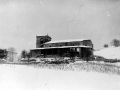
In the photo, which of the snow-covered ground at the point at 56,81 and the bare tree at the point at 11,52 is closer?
the snow-covered ground at the point at 56,81

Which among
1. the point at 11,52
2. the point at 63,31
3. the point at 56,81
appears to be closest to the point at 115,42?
the point at 63,31

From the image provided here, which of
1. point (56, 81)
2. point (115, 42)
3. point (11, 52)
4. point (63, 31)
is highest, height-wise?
point (63, 31)

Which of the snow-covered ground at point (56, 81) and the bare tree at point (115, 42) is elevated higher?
the bare tree at point (115, 42)

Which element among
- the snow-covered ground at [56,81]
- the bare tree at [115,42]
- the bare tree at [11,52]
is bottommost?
the snow-covered ground at [56,81]

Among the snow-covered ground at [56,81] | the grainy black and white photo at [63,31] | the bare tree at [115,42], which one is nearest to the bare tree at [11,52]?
the grainy black and white photo at [63,31]

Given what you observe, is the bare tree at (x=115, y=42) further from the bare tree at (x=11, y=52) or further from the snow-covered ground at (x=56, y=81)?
the bare tree at (x=11, y=52)

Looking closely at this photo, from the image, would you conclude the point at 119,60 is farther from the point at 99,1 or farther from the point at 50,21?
the point at 50,21

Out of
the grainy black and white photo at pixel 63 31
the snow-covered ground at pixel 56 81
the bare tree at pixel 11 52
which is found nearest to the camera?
the snow-covered ground at pixel 56 81

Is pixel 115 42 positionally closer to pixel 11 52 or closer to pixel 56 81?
pixel 56 81

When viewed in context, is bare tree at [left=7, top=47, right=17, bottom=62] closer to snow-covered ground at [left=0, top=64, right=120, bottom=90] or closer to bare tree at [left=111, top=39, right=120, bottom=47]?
snow-covered ground at [left=0, top=64, right=120, bottom=90]

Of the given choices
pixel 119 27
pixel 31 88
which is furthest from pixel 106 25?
pixel 31 88
